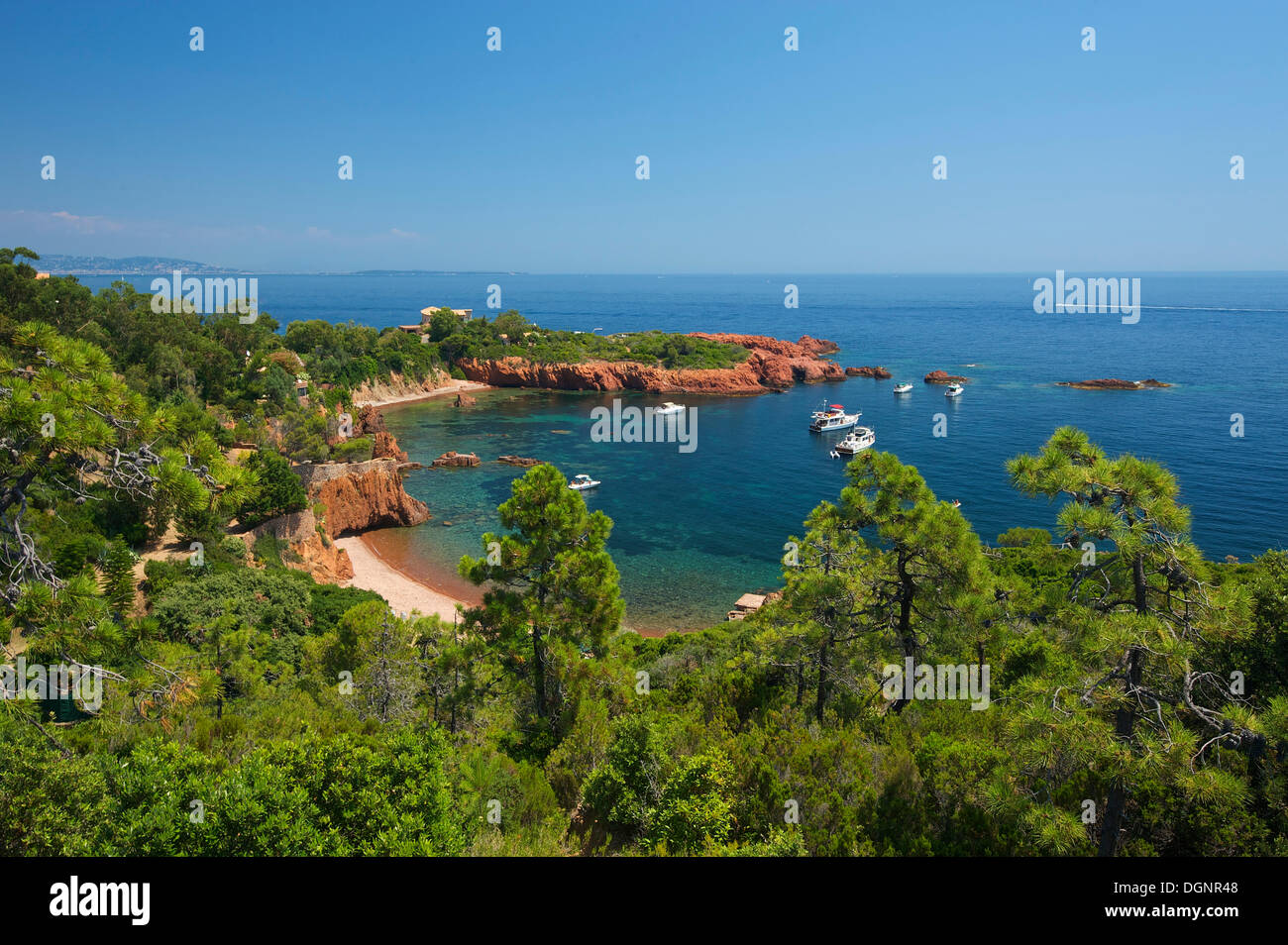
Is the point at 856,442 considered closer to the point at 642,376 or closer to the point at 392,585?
the point at 642,376

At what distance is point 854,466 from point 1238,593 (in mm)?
5889

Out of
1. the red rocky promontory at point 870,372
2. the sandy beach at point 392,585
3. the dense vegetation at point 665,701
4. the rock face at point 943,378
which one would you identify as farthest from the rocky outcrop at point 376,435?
the rock face at point 943,378

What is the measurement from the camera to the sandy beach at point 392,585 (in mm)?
29606

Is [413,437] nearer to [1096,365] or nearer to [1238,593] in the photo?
[1238,593]

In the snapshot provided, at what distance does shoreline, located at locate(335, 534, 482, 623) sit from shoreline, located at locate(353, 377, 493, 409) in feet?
130

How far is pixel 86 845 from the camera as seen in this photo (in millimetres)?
5926

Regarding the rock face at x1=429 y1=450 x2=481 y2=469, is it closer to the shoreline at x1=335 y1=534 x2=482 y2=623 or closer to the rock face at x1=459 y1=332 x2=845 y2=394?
the shoreline at x1=335 y1=534 x2=482 y2=623

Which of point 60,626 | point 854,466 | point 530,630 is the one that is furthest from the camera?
point 530,630

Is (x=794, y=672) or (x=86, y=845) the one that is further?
(x=794, y=672)

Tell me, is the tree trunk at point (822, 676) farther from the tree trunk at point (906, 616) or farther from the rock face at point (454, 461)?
the rock face at point (454, 461)

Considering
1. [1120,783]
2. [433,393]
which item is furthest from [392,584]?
[433,393]

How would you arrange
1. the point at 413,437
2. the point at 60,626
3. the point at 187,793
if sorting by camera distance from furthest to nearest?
the point at 413,437, the point at 187,793, the point at 60,626

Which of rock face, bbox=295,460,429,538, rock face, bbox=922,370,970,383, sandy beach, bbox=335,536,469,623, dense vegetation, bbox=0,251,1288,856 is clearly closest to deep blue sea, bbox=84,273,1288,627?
rock face, bbox=295,460,429,538
